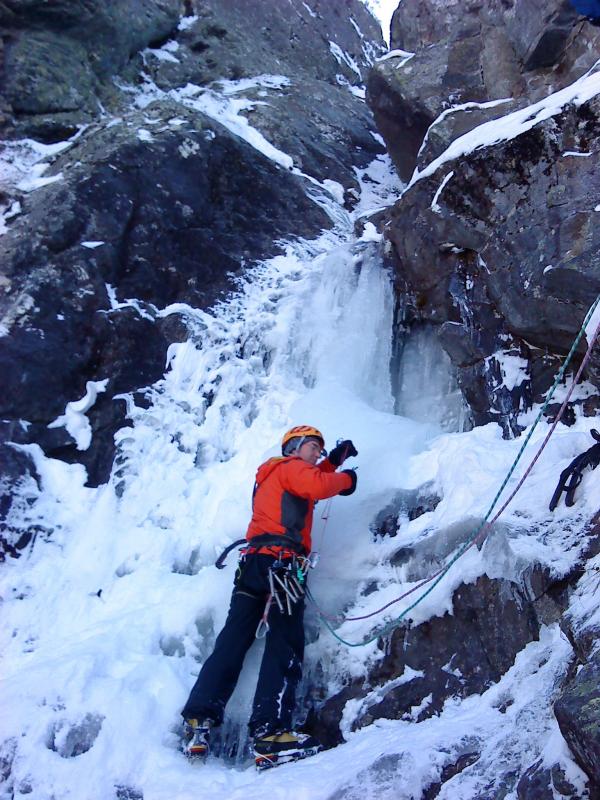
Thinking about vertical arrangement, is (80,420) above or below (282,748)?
above

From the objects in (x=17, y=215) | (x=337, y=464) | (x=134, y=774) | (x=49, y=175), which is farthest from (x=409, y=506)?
(x=49, y=175)

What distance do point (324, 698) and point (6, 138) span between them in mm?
7575

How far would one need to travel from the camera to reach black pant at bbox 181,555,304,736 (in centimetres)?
338

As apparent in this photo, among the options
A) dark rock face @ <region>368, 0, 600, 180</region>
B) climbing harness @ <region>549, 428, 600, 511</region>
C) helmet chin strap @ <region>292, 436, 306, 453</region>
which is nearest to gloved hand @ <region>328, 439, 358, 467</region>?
helmet chin strap @ <region>292, 436, 306, 453</region>

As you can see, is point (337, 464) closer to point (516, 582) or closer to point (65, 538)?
point (516, 582)

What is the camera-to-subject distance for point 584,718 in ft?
6.66

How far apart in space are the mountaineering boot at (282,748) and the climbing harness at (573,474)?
1.64 meters

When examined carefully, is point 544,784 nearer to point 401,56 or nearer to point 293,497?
point 293,497

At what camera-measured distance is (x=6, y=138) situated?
8297mm

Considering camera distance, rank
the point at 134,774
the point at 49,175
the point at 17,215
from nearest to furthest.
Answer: the point at 134,774 → the point at 17,215 → the point at 49,175

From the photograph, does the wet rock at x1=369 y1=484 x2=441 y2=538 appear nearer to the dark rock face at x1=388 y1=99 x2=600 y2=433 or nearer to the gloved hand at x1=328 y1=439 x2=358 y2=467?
the gloved hand at x1=328 y1=439 x2=358 y2=467

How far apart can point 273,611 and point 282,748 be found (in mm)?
756

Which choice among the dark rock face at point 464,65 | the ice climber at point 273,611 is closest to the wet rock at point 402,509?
the ice climber at point 273,611

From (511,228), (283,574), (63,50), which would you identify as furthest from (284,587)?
(63,50)
